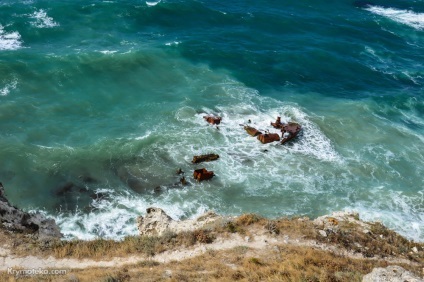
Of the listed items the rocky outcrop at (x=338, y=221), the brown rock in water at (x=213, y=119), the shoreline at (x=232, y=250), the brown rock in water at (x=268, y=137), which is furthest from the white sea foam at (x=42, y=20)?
the rocky outcrop at (x=338, y=221)

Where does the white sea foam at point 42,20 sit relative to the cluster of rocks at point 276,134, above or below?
above

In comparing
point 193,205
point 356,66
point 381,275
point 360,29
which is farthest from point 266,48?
point 381,275

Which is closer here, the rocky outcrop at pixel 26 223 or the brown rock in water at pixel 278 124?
the rocky outcrop at pixel 26 223

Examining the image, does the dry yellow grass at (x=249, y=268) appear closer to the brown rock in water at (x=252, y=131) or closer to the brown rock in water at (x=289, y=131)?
the brown rock in water at (x=289, y=131)

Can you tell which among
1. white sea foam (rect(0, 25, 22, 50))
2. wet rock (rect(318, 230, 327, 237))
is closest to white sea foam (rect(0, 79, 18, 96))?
white sea foam (rect(0, 25, 22, 50))

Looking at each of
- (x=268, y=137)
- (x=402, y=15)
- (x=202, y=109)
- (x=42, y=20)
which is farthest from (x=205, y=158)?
(x=402, y=15)
